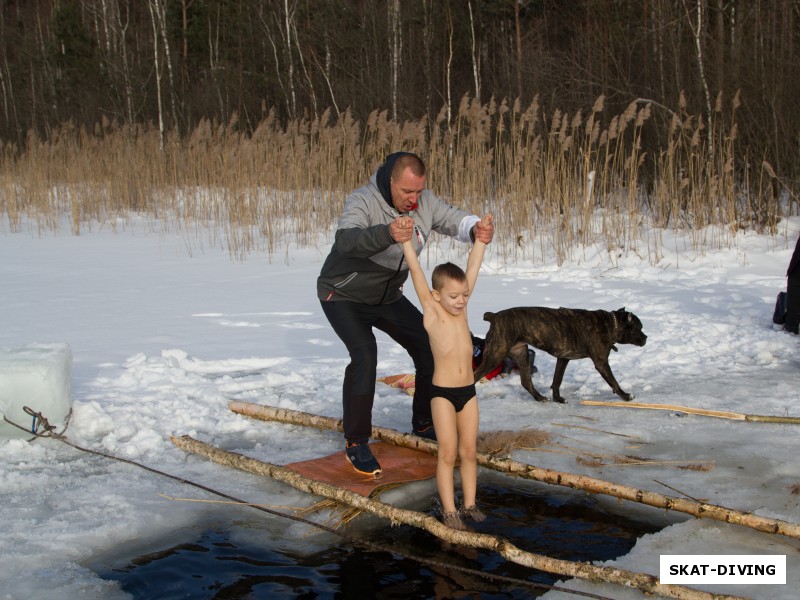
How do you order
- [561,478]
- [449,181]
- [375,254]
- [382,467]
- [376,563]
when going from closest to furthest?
1. [376,563]
2. [561,478]
3. [375,254]
4. [382,467]
5. [449,181]

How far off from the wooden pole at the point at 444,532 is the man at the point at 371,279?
432mm

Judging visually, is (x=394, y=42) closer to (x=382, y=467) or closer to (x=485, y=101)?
(x=485, y=101)

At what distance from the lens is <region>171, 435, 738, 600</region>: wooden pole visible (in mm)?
3475

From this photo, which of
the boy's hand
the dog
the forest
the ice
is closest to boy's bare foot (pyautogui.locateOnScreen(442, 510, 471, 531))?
the boy's hand

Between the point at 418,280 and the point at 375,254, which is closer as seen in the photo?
the point at 418,280

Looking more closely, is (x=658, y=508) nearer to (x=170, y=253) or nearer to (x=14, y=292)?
(x=14, y=292)

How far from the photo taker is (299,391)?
6.84 meters

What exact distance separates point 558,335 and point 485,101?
1449cm

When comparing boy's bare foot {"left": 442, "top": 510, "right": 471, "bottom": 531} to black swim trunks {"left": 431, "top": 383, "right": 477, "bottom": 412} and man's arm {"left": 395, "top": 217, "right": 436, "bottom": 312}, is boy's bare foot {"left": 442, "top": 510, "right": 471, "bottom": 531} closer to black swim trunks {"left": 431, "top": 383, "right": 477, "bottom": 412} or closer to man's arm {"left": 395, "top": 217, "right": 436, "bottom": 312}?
black swim trunks {"left": 431, "top": 383, "right": 477, "bottom": 412}

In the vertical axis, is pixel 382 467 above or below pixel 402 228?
below

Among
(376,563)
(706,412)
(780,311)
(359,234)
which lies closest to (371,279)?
(359,234)

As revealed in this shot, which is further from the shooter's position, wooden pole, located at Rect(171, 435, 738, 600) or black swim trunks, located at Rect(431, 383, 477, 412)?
black swim trunks, located at Rect(431, 383, 477, 412)

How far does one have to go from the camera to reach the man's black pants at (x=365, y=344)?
494cm

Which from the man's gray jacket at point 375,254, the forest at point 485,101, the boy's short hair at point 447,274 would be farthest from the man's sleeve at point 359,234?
the forest at point 485,101
